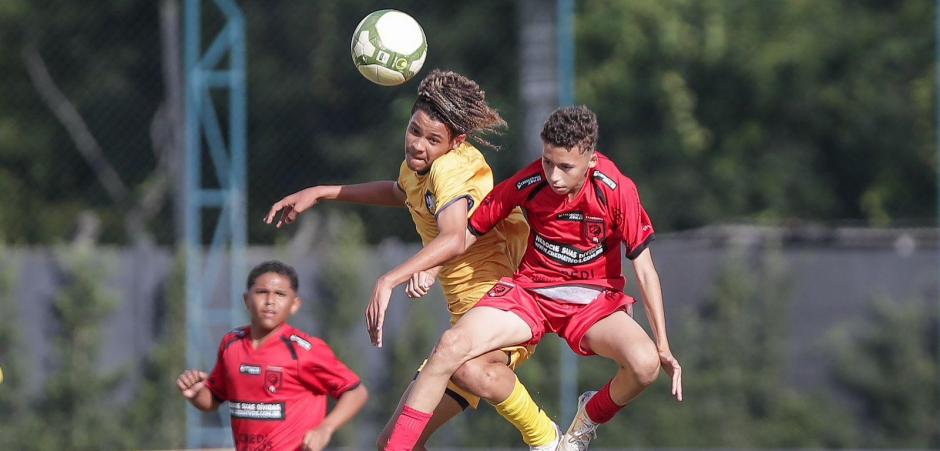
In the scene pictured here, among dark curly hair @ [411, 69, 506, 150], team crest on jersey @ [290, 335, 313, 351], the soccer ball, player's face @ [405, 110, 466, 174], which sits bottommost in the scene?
team crest on jersey @ [290, 335, 313, 351]

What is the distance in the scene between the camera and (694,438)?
1309 centimetres

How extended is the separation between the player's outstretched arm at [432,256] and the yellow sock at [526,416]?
685 mm

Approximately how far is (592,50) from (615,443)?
7.10m

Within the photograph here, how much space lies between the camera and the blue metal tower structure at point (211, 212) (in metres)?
12.1

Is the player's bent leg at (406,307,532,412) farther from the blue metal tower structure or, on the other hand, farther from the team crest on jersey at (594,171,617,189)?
the blue metal tower structure

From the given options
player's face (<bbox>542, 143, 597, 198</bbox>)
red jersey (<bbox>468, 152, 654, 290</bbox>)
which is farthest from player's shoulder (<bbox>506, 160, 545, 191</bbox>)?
player's face (<bbox>542, 143, 597, 198</bbox>)

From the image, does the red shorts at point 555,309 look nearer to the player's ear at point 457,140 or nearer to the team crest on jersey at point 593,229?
the team crest on jersey at point 593,229

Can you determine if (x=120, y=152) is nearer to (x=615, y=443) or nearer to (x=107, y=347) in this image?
(x=107, y=347)

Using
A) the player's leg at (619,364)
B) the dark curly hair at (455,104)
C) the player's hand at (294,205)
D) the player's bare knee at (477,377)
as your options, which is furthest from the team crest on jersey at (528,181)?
the player's hand at (294,205)

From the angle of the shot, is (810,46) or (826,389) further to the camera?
(810,46)

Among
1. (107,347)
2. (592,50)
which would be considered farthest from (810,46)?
(107,347)

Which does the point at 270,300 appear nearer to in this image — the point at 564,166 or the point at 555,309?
the point at 555,309

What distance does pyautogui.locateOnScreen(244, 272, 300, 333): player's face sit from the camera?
699cm

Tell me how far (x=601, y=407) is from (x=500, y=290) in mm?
713
